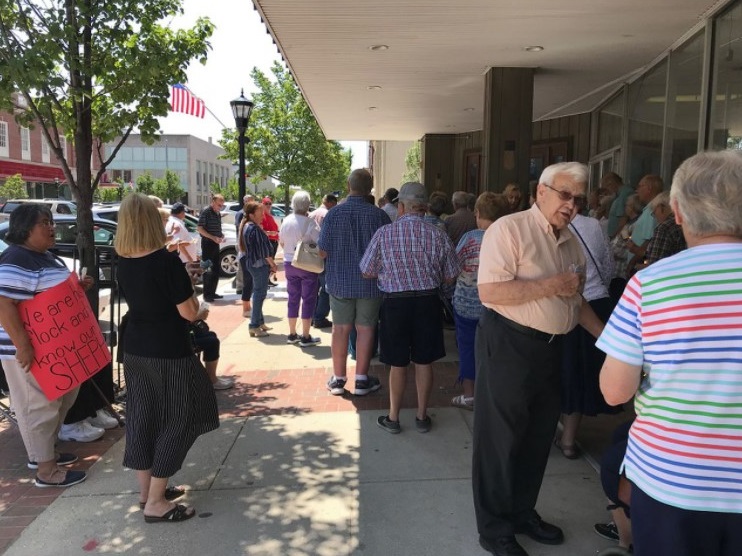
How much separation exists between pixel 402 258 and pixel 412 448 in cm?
136

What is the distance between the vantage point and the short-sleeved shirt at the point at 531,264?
2.70 metres

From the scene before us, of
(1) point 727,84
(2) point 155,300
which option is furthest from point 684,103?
(2) point 155,300

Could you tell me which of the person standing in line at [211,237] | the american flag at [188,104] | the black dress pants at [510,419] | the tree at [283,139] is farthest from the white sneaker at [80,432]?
the tree at [283,139]

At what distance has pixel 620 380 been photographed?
178 cm


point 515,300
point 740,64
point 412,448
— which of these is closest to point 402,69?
point 740,64

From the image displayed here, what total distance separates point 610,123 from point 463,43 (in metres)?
4.21

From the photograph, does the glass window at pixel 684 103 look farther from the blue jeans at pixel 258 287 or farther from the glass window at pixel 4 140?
the glass window at pixel 4 140

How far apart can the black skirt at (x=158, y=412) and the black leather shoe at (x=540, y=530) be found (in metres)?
1.88

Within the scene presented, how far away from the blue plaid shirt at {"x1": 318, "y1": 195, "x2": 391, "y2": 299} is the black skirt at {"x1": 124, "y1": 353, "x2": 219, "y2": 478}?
80.4 inches

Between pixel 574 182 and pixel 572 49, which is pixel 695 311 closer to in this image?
pixel 574 182

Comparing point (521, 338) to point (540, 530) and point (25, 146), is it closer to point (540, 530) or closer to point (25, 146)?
point (540, 530)

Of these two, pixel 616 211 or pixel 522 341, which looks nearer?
pixel 522 341

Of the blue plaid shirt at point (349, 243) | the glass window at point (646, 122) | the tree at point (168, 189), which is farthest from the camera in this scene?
the tree at point (168, 189)

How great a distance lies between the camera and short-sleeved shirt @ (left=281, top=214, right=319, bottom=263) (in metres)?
7.24
